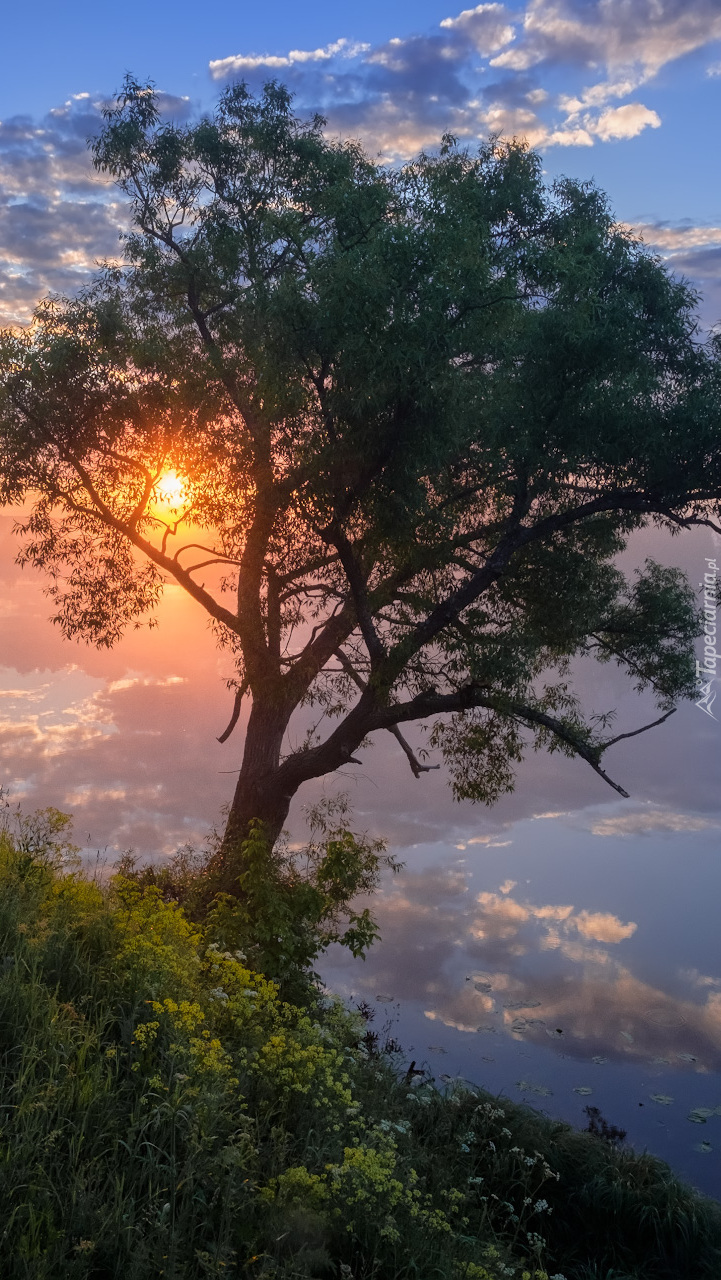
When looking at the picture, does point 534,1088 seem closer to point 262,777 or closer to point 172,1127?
point 262,777

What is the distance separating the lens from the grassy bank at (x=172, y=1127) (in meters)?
4.66

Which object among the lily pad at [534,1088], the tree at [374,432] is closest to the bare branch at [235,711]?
the tree at [374,432]

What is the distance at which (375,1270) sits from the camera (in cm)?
520

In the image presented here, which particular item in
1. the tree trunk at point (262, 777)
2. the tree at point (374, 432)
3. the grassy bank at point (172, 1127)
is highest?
the tree at point (374, 432)

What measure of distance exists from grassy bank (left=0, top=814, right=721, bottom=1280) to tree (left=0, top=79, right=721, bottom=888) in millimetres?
6370

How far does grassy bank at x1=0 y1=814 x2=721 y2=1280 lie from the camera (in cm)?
466

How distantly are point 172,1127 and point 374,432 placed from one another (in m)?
8.45

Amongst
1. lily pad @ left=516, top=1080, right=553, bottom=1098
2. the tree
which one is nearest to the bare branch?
the tree

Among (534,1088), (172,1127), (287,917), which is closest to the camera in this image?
(172,1127)

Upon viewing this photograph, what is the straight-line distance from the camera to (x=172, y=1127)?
17.2 ft

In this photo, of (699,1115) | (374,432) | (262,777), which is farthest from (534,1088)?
(374,432)

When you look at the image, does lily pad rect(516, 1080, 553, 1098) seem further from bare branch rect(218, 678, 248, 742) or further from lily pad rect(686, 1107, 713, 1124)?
bare branch rect(218, 678, 248, 742)

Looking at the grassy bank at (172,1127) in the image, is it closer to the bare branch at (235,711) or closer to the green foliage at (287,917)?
the green foliage at (287,917)

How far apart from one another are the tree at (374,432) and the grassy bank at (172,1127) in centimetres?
637
